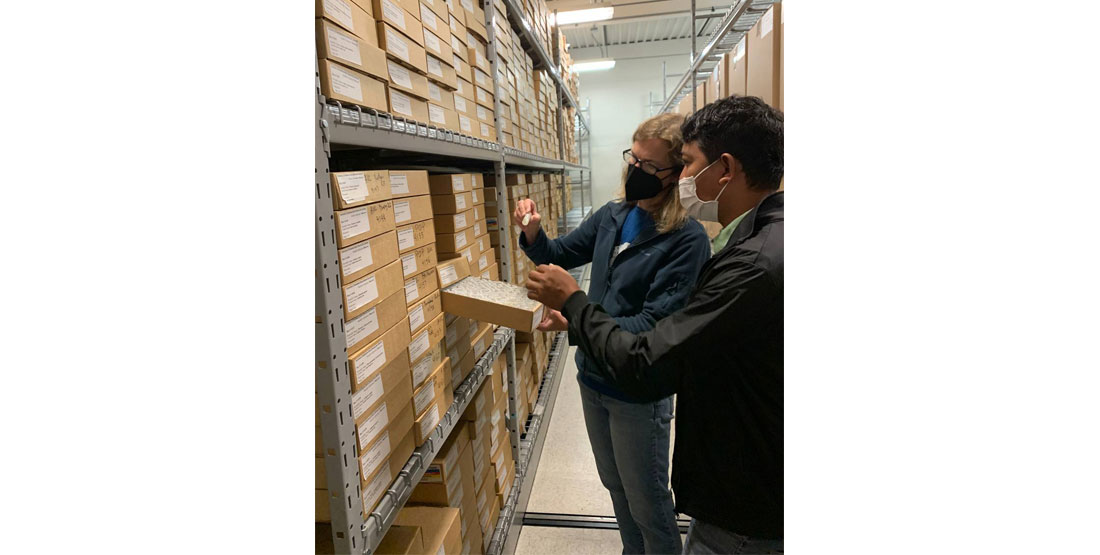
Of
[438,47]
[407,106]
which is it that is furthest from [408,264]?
[438,47]

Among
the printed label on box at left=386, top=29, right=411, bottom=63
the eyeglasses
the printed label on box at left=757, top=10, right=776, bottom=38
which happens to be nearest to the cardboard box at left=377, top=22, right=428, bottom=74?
the printed label on box at left=386, top=29, right=411, bottom=63

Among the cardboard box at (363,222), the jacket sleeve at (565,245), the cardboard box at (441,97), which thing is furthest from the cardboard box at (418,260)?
the jacket sleeve at (565,245)

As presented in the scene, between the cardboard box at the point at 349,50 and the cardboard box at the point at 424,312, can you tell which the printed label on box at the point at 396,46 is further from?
the cardboard box at the point at 424,312

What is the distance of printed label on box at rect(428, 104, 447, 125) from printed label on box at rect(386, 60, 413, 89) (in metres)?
0.15

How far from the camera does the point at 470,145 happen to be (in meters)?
1.73

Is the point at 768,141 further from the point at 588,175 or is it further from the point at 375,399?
the point at 588,175

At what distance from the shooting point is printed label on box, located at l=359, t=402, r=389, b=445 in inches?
39.9

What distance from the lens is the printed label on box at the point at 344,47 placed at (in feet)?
3.10

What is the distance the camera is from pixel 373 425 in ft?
3.46

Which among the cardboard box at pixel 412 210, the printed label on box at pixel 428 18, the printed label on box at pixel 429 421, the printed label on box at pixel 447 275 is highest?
the printed label on box at pixel 428 18

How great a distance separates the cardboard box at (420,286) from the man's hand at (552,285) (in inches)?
10.5

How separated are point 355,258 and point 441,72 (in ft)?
2.73

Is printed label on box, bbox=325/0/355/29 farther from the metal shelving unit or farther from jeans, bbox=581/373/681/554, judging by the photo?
jeans, bbox=581/373/681/554

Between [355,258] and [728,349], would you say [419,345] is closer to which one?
[355,258]
